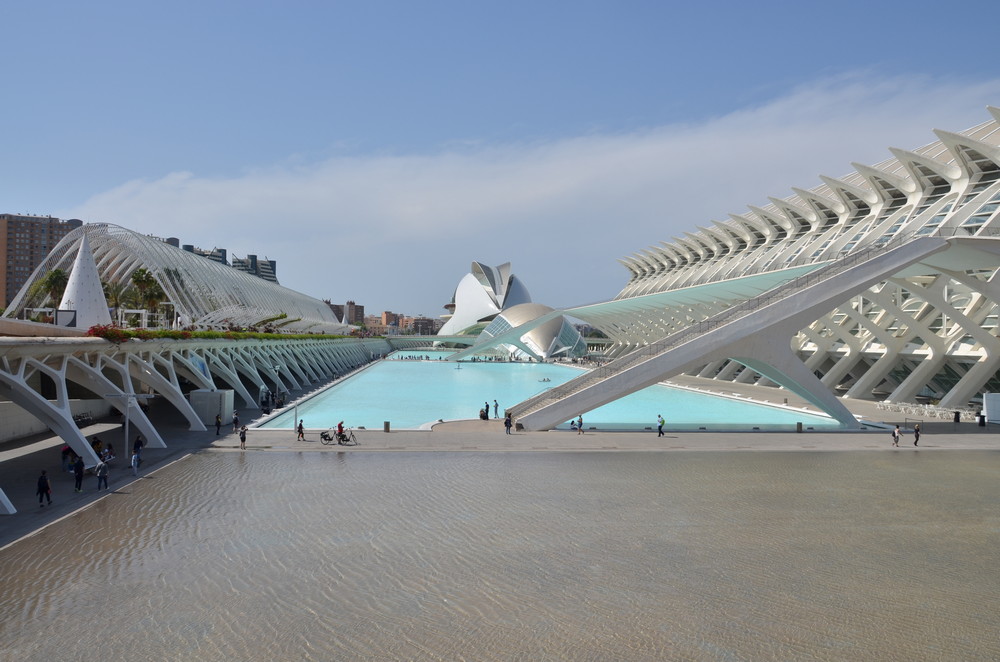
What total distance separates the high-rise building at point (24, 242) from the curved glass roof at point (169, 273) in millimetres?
56939

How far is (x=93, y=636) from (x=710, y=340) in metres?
17.0

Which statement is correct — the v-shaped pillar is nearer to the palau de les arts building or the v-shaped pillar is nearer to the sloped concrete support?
the palau de les arts building

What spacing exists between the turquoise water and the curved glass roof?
1136 cm

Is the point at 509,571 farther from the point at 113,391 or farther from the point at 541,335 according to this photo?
the point at 541,335

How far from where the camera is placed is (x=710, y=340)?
19547 millimetres

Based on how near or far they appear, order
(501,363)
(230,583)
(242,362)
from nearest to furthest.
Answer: (230,583)
(242,362)
(501,363)

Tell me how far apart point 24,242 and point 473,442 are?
359 feet

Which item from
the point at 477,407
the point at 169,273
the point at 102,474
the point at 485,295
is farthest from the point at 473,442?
the point at 485,295

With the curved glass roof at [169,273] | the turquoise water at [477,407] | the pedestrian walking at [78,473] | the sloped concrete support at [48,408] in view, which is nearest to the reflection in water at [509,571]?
the pedestrian walking at [78,473]

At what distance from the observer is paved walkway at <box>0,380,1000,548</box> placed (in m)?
14.0

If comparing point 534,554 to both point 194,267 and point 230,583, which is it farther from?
point 194,267

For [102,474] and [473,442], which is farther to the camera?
[473,442]

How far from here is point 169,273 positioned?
133 ft

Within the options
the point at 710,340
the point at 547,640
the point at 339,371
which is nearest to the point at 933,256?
the point at 710,340
